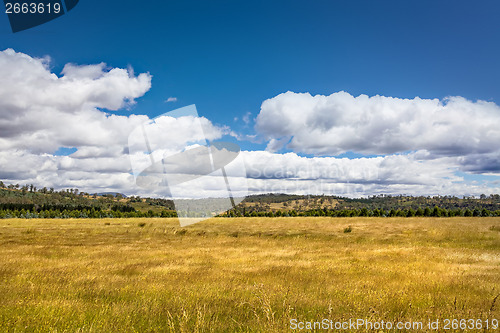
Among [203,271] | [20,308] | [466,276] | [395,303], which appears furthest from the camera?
[203,271]

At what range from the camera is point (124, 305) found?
7.20 metres

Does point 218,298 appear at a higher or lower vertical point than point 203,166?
lower

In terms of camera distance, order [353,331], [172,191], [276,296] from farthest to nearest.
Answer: [172,191] → [276,296] → [353,331]

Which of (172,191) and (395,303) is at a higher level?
(172,191)

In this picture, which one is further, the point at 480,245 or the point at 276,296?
the point at 480,245

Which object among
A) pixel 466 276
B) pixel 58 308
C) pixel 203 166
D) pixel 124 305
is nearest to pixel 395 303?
pixel 466 276

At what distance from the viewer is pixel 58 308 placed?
6.82 meters

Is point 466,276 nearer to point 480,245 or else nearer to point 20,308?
point 20,308

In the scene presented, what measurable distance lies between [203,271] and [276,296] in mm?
5053

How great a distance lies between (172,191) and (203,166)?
2300 mm

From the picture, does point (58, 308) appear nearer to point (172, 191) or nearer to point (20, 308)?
point (20, 308)

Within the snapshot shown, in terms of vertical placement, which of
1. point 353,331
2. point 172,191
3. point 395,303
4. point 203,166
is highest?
point 203,166

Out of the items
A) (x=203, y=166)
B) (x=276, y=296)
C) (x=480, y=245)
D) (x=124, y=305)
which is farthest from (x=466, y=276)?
(x=480, y=245)

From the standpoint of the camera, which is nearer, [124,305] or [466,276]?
[124,305]
